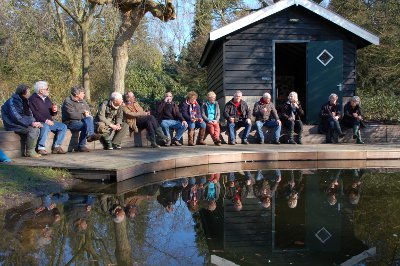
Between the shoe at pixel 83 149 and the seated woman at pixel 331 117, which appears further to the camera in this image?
the seated woman at pixel 331 117

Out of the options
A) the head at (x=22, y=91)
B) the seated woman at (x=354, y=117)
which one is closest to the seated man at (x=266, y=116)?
the seated woman at (x=354, y=117)

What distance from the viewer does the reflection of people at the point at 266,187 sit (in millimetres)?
4660

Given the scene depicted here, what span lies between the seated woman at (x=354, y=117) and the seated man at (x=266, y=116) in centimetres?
160

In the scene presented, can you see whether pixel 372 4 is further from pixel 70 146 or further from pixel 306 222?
pixel 306 222

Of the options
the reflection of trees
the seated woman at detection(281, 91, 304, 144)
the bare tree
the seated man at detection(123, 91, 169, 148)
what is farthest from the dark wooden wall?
the reflection of trees

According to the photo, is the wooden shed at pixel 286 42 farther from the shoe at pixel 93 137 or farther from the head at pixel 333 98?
the shoe at pixel 93 137

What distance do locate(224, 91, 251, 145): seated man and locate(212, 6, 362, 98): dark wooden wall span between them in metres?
1.02

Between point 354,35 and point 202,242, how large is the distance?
8.95 m

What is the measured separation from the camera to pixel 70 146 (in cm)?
785

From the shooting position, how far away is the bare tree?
10617 mm

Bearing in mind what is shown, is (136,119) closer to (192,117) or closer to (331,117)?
→ (192,117)

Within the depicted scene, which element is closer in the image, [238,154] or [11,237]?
[11,237]

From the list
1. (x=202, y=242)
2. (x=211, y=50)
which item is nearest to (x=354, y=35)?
(x=211, y=50)

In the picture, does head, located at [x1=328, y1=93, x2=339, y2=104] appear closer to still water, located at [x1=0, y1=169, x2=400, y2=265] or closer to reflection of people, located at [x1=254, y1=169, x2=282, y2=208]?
reflection of people, located at [x1=254, y1=169, x2=282, y2=208]
